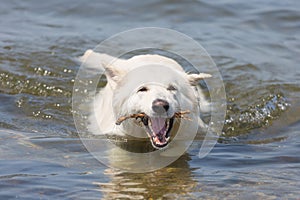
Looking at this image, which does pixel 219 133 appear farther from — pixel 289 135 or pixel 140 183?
pixel 140 183

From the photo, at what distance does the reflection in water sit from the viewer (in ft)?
15.1

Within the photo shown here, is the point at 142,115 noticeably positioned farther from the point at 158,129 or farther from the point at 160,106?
the point at 160,106

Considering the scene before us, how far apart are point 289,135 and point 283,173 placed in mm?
1479

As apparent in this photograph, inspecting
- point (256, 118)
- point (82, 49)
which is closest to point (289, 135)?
point (256, 118)

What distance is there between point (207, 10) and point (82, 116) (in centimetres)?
455

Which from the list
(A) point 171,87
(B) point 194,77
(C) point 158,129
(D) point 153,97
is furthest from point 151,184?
(B) point 194,77

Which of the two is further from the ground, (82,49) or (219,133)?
(82,49)

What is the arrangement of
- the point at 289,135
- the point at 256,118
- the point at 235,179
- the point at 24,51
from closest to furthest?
the point at 235,179 < the point at 289,135 < the point at 256,118 < the point at 24,51

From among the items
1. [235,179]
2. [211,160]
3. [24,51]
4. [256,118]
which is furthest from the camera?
[24,51]

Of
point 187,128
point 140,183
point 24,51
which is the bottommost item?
point 140,183

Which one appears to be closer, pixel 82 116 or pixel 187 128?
pixel 187 128

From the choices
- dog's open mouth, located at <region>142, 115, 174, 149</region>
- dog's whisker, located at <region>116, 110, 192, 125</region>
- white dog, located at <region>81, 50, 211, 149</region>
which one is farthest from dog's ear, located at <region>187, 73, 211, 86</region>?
dog's open mouth, located at <region>142, 115, 174, 149</region>

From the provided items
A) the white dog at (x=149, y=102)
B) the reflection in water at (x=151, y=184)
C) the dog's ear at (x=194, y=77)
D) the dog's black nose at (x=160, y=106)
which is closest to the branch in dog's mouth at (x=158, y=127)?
the white dog at (x=149, y=102)

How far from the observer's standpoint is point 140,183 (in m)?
4.91
